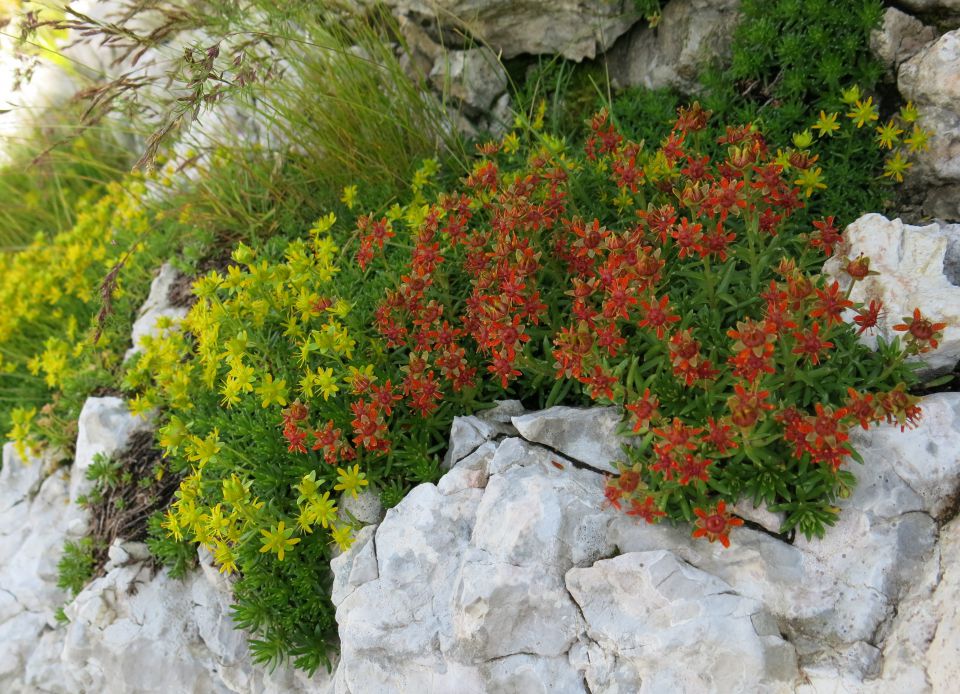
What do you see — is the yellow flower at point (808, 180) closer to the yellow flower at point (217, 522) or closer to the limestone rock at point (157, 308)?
the yellow flower at point (217, 522)

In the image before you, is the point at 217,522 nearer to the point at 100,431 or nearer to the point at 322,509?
the point at 322,509

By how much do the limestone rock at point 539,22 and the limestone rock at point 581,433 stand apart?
2.69m

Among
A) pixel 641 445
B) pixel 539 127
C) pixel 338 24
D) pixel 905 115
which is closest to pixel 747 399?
pixel 641 445

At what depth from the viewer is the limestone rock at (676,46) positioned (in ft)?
14.5

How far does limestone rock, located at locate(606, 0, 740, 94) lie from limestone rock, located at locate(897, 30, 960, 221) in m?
1.09

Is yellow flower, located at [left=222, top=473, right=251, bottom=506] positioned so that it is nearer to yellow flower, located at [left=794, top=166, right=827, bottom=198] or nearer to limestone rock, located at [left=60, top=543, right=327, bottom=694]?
limestone rock, located at [left=60, top=543, right=327, bottom=694]

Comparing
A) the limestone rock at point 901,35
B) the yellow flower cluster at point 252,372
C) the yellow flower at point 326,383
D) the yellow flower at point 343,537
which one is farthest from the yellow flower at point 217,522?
the limestone rock at point 901,35

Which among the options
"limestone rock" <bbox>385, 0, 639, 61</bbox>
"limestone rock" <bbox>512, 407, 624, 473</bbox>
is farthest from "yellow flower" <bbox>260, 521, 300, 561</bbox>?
"limestone rock" <bbox>385, 0, 639, 61</bbox>

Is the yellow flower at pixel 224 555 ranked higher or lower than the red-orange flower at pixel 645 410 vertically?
lower

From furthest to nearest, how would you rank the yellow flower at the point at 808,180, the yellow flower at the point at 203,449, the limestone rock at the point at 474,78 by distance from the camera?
the limestone rock at the point at 474,78 < the yellow flower at the point at 808,180 < the yellow flower at the point at 203,449

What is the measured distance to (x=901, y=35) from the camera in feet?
12.3

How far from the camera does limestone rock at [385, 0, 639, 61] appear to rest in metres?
4.71

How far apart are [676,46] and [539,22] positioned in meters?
0.92

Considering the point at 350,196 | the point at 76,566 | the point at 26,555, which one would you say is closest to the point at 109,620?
the point at 76,566
